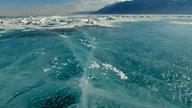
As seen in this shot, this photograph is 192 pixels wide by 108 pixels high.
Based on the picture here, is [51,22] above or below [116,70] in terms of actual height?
below

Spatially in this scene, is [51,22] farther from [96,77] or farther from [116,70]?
[96,77]

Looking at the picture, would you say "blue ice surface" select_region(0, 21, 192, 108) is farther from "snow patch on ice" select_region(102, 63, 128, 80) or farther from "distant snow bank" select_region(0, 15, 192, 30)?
"distant snow bank" select_region(0, 15, 192, 30)

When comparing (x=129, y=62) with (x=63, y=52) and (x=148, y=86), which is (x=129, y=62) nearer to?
(x=148, y=86)

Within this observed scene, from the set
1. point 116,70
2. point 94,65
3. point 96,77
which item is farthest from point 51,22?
point 96,77

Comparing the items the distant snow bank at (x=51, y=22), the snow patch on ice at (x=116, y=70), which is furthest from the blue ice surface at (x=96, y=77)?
the distant snow bank at (x=51, y=22)

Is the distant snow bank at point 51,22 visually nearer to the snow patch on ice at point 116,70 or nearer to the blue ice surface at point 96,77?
the blue ice surface at point 96,77

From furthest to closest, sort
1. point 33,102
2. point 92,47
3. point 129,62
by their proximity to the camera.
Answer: point 92,47 < point 129,62 < point 33,102

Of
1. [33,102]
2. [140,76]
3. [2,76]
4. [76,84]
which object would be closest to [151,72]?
[140,76]

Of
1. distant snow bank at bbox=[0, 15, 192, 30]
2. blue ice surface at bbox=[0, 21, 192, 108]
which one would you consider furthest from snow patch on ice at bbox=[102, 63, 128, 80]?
distant snow bank at bbox=[0, 15, 192, 30]
